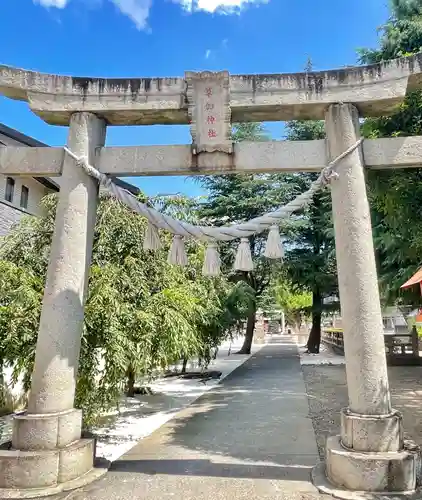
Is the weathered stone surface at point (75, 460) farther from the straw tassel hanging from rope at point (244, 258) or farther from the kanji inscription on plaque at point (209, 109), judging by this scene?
the kanji inscription on plaque at point (209, 109)

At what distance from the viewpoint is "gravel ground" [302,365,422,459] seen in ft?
21.0

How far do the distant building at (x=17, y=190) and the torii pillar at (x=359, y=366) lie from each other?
8093 millimetres

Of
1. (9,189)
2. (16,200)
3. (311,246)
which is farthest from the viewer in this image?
(311,246)

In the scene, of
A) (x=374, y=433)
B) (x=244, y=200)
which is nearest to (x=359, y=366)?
(x=374, y=433)

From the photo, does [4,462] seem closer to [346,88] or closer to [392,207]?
[346,88]

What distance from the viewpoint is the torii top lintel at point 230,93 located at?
4.38 m

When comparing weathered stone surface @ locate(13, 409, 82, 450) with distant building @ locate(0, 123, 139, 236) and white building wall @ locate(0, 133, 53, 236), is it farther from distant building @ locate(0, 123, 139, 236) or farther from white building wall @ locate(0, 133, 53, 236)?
distant building @ locate(0, 123, 139, 236)

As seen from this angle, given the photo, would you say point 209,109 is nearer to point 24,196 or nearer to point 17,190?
point 17,190

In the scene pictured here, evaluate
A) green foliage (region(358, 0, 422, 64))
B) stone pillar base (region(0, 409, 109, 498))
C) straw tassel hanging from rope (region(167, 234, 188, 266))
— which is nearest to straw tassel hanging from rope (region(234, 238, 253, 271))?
straw tassel hanging from rope (region(167, 234, 188, 266))

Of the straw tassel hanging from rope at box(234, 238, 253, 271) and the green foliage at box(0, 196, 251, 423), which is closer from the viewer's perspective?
the straw tassel hanging from rope at box(234, 238, 253, 271)

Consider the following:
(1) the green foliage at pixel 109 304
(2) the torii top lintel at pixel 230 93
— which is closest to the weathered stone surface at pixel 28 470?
(1) the green foliage at pixel 109 304

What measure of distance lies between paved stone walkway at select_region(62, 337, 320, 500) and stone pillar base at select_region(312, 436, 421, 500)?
285 millimetres

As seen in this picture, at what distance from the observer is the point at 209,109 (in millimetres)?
4535

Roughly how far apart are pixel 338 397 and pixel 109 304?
245 inches
